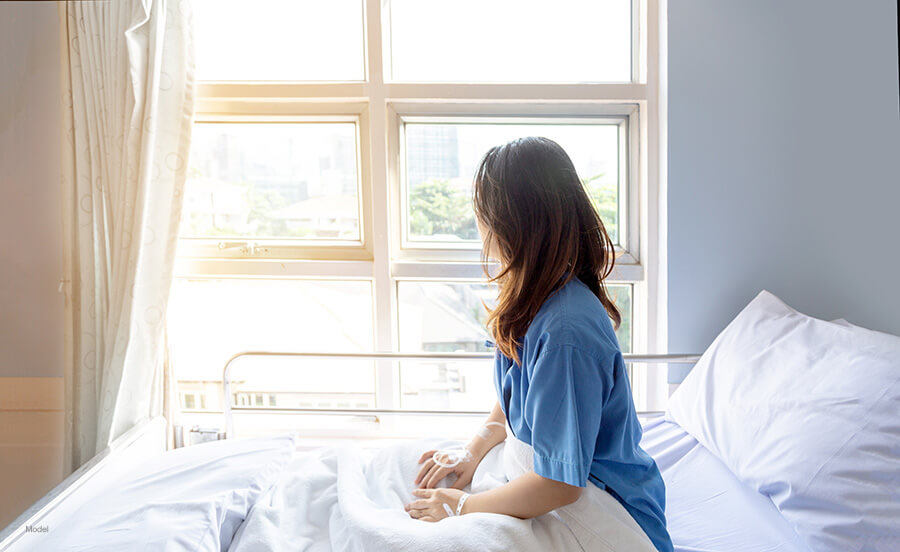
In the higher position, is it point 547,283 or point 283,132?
point 283,132

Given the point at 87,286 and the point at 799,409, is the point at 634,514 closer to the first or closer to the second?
the point at 799,409

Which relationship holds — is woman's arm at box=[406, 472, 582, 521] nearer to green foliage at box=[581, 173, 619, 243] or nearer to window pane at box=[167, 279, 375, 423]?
window pane at box=[167, 279, 375, 423]

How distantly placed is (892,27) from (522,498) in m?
1.73

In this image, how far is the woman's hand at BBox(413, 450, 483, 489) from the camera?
1.29m

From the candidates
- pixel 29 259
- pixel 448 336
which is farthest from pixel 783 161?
pixel 29 259

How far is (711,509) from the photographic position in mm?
1395

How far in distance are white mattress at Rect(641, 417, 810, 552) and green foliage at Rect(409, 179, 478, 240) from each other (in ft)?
3.16

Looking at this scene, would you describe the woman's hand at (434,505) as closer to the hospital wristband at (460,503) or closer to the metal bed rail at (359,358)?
the hospital wristband at (460,503)

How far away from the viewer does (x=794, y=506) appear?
1.24 m

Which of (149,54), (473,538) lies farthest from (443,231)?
(473,538)

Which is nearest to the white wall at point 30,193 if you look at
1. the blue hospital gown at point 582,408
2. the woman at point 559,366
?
the woman at point 559,366

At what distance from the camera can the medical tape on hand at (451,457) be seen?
1.31 metres

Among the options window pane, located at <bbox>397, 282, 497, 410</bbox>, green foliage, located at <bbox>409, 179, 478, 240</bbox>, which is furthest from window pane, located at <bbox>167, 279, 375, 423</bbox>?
green foliage, located at <bbox>409, 179, 478, 240</bbox>

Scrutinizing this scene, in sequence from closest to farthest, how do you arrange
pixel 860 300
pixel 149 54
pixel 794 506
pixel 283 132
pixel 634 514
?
pixel 634 514, pixel 794 506, pixel 149 54, pixel 860 300, pixel 283 132
